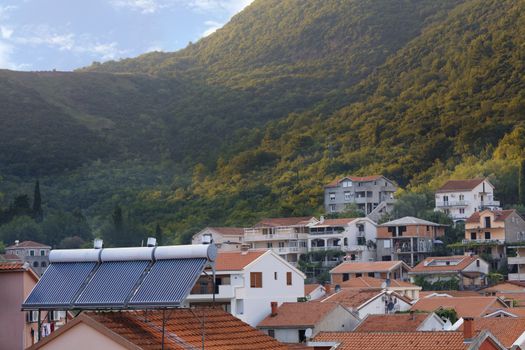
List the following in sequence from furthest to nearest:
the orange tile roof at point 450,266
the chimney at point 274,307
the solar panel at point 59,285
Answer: the orange tile roof at point 450,266 → the chimney at point 274,307 → the solar panel at point 59,285

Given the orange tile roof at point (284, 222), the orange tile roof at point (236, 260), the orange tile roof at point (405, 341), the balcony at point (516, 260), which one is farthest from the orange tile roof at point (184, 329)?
the orange tile roof at point (284, 222)

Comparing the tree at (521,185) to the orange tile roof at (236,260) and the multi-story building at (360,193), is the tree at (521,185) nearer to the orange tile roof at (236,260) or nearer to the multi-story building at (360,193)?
the multi-story building at (360,193)

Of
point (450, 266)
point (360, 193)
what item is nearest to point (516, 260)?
point (450, 266)

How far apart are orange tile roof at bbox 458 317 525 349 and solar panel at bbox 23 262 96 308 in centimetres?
2130

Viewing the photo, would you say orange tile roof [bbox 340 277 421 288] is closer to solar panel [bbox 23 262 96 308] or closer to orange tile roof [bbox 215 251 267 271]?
orange tile roof [bbox 215 251 267 271]

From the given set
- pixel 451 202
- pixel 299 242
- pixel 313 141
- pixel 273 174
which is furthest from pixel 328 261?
pixel 313 141

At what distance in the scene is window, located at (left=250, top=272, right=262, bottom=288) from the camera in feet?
183

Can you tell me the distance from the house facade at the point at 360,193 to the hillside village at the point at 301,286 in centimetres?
16

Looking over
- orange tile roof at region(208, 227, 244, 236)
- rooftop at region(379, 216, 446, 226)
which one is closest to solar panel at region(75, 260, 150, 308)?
rooftop at region(379, 216, 446, 226)

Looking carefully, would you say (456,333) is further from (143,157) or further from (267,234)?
(143,157)

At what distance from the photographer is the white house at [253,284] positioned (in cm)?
5425

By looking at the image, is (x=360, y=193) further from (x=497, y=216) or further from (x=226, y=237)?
(x=497, y=216)

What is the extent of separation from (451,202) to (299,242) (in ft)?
50.1

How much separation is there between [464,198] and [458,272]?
26.1 meters
